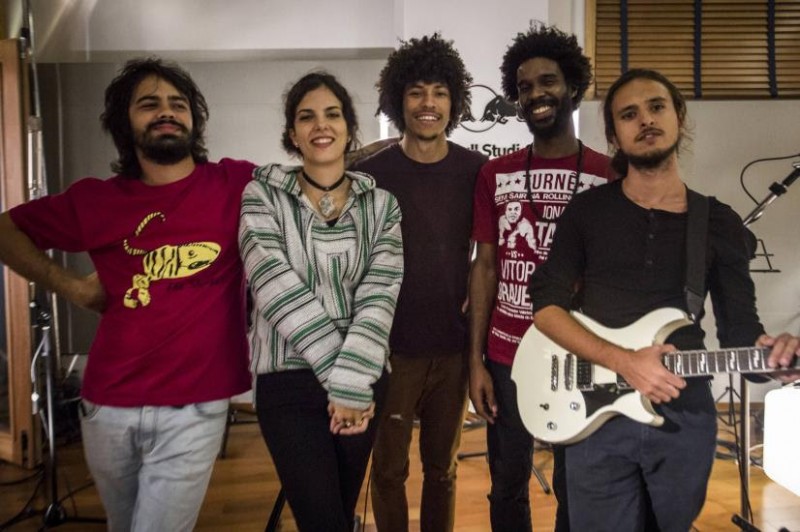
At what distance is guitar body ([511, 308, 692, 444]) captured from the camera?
153 cm

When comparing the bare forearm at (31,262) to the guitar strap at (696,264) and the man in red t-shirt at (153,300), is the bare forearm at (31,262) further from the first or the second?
the guitar strap at (696,264)

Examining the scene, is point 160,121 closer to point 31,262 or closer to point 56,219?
point 56,219

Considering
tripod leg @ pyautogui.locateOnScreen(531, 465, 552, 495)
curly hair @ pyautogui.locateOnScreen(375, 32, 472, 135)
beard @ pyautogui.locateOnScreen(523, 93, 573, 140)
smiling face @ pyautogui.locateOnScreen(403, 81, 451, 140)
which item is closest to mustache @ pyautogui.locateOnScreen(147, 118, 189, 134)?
smiling face @ pyautogui.locateOnScreen(403, 81, 451, 140)

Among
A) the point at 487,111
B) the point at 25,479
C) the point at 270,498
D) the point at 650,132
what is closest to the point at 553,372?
the point at 650,132

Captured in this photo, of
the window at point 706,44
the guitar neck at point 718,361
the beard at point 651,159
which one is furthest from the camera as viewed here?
the window at point 706,44

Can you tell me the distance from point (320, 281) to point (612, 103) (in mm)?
1032

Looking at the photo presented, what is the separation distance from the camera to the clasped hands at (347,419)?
4.82 feet

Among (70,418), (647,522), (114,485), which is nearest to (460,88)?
(647,522)

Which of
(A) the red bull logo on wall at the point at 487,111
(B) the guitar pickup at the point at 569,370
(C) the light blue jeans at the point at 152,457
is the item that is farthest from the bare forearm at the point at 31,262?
(A) the red bull logo on wall at the point at 487,111

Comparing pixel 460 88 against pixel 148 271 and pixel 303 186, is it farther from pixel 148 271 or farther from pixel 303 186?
pixel 148 271

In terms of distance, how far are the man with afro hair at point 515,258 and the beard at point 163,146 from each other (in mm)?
993

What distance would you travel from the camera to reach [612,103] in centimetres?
177

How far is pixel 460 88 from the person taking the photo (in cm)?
237

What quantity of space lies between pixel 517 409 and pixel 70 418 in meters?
3.50
